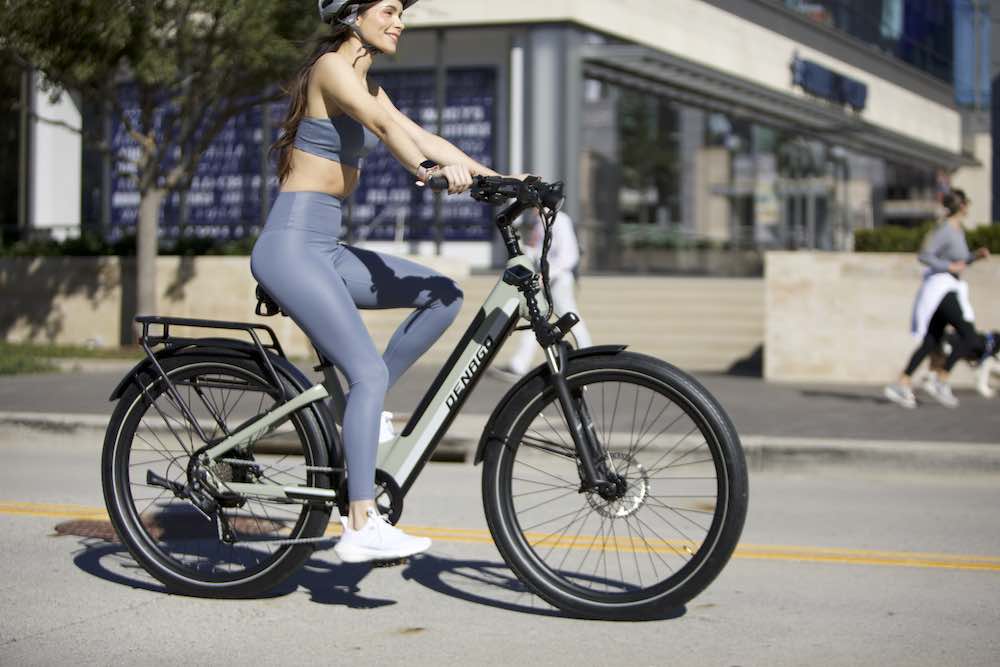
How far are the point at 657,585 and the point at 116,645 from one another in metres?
1.62

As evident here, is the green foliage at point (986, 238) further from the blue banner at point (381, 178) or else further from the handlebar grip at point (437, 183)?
the handlebar grip at point (437, 183)

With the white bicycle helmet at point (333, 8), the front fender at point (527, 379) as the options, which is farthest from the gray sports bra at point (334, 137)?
the front fender at point (527, 379)

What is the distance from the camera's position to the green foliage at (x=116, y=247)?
18547mm

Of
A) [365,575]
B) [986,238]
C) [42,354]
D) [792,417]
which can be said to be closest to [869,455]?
[792,417]

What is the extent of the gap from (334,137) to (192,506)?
133cm

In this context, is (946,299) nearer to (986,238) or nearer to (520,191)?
(986,238)

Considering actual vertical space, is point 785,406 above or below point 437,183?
below

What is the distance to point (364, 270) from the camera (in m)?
4.65

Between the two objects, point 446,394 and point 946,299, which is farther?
point 946,299

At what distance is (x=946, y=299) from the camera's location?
12.2m

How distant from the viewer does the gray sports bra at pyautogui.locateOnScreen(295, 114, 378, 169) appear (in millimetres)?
4473

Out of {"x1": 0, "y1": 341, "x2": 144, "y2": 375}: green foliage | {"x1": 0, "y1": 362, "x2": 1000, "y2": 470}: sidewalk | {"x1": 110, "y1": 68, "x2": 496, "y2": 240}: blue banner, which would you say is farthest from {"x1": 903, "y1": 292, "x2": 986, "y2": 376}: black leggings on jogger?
{"x1": 110, "y1": 68, "x2": 496, "y2": 240}: blue banner

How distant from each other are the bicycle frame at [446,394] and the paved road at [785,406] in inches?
149

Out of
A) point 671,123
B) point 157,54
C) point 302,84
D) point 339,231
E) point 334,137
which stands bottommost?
point 339,231
